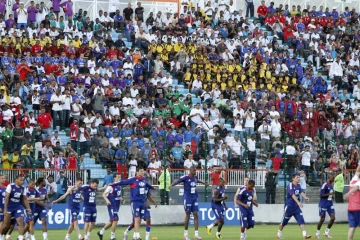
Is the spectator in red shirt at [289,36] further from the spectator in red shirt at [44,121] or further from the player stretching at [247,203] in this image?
the player stretching at [247,203]

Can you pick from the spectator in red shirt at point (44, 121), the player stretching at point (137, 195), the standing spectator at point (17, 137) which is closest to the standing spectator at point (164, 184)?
the spectator in red shirt at point (44, 121)

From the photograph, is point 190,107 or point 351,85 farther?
point 351,85

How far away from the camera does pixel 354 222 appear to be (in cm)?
2517

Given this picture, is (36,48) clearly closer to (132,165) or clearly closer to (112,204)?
(132,165)

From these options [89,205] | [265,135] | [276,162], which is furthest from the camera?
[265,135]

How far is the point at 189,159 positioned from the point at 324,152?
230 inches

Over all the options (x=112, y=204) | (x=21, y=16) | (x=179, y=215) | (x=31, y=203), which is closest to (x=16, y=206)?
(x=31, y=203)

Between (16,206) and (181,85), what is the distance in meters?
A: 20.5

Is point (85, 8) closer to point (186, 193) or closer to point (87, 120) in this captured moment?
point (87, 120)

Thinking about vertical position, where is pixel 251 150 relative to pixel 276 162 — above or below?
above

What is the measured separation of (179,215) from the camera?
3844 centimetres

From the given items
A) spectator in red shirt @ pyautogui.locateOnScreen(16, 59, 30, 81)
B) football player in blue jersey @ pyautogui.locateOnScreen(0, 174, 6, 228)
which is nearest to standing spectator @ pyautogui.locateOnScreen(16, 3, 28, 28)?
spectator in red shirt @ pyautogui.locateOnScreen(16, 59, 30, 81)

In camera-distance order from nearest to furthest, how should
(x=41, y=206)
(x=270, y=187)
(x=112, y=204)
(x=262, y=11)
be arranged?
(x=41, y=206) → (x=112, y=204) → (x=270, y=187) → (x=262, y=11)

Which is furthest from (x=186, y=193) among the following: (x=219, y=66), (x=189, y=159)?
(x=219, y=66)
